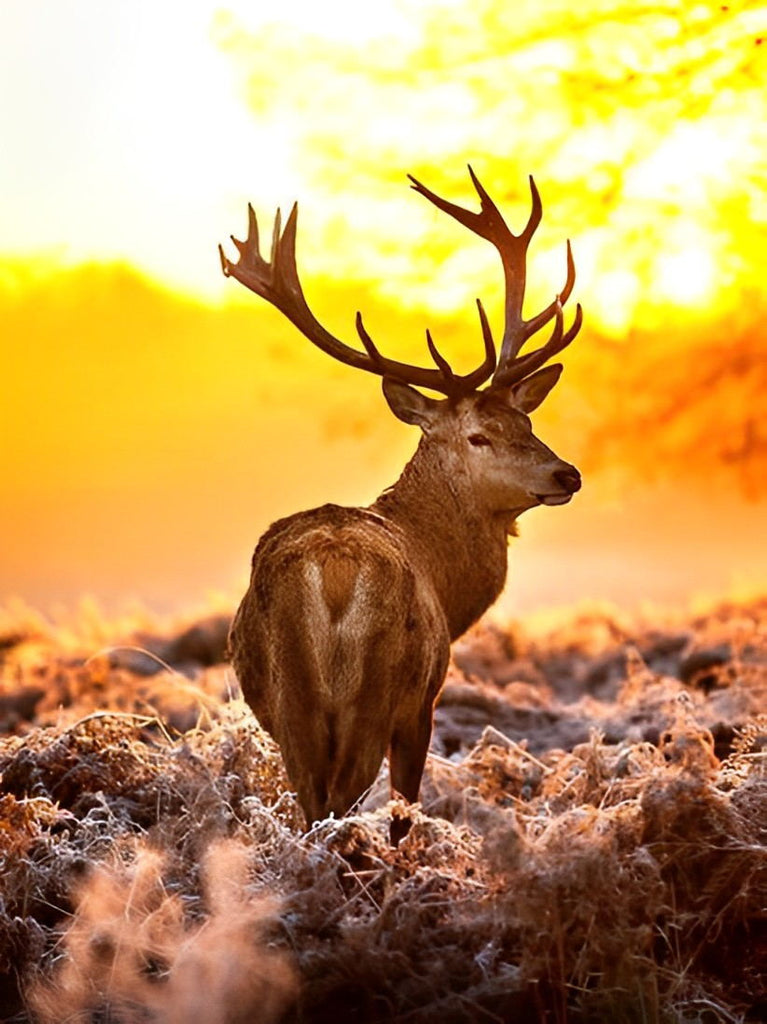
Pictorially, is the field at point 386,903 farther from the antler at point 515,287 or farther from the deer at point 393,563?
the antler at point 515,287

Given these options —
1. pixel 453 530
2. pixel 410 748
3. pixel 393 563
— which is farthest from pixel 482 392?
pixel 410 748

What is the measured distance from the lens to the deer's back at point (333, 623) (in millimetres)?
7105

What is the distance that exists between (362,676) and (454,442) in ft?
7.17

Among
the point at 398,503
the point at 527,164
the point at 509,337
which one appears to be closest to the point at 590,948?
the point at 398,503

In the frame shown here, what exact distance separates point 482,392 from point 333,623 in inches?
90.9

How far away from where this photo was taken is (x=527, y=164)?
13797 millimetres

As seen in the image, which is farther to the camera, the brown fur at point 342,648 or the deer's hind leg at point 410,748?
the deer's hind leg at point 410,748

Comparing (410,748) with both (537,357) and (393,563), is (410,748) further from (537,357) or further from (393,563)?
(537,357)

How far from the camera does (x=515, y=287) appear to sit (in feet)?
32.9

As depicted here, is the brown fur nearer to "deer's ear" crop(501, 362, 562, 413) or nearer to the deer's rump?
the deer's rump

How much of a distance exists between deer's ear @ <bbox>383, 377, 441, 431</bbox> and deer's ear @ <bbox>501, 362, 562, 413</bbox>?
49 cm

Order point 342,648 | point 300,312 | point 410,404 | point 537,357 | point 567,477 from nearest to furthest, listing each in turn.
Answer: point 342,648
point 567,477
point 410,404
point 537,357
point 300,312

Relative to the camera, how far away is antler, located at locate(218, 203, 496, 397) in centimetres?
902

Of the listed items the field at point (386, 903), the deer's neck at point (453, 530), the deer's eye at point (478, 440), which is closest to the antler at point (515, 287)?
the deer's eye at point (478, 440)
